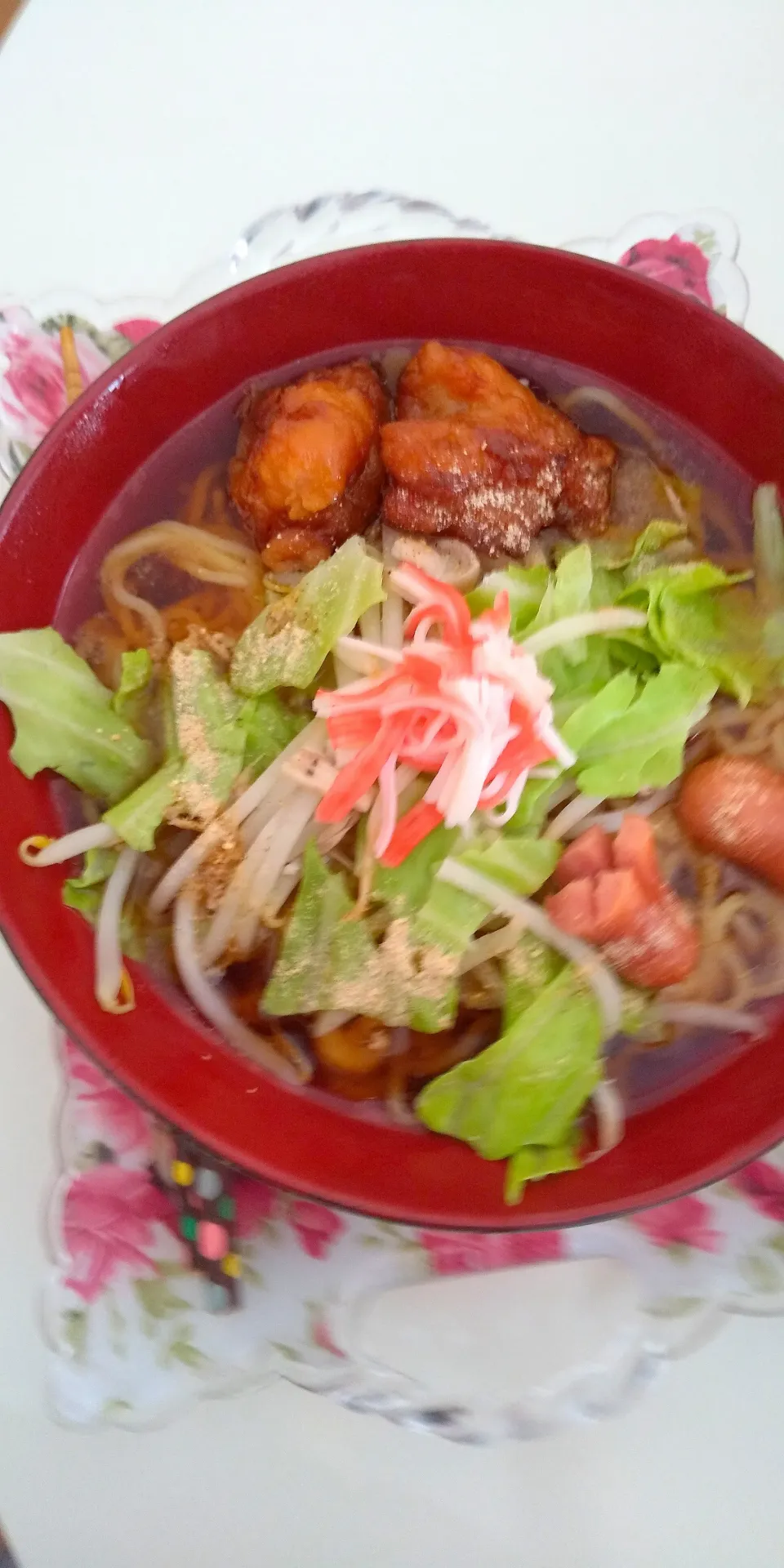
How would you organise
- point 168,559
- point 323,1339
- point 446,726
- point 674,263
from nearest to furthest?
point 446,726, point 323,1339, point 168,559, point 674,263

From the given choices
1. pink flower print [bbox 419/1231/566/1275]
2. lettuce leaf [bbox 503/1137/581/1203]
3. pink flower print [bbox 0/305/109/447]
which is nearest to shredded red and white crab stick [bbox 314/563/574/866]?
lettuce leaf [bbox 503/1137/581/1203]

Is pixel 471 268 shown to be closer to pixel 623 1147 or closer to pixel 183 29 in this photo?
pixel 183 29

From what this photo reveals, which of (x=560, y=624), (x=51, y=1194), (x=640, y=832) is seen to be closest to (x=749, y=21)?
(x=560, y=624)

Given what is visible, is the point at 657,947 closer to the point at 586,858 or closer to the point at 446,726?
the point at 586,858

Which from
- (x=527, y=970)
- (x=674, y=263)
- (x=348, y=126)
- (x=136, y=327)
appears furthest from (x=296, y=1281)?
(x=348, y=126)

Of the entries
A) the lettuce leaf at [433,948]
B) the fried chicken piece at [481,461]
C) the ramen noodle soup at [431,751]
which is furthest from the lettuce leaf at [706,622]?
the lettuce leaf at [433,948]

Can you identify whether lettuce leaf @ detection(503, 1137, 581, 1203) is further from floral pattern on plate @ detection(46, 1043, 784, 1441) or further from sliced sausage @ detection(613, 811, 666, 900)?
sliced sausage @ detection(613, 811, 666, 900)
